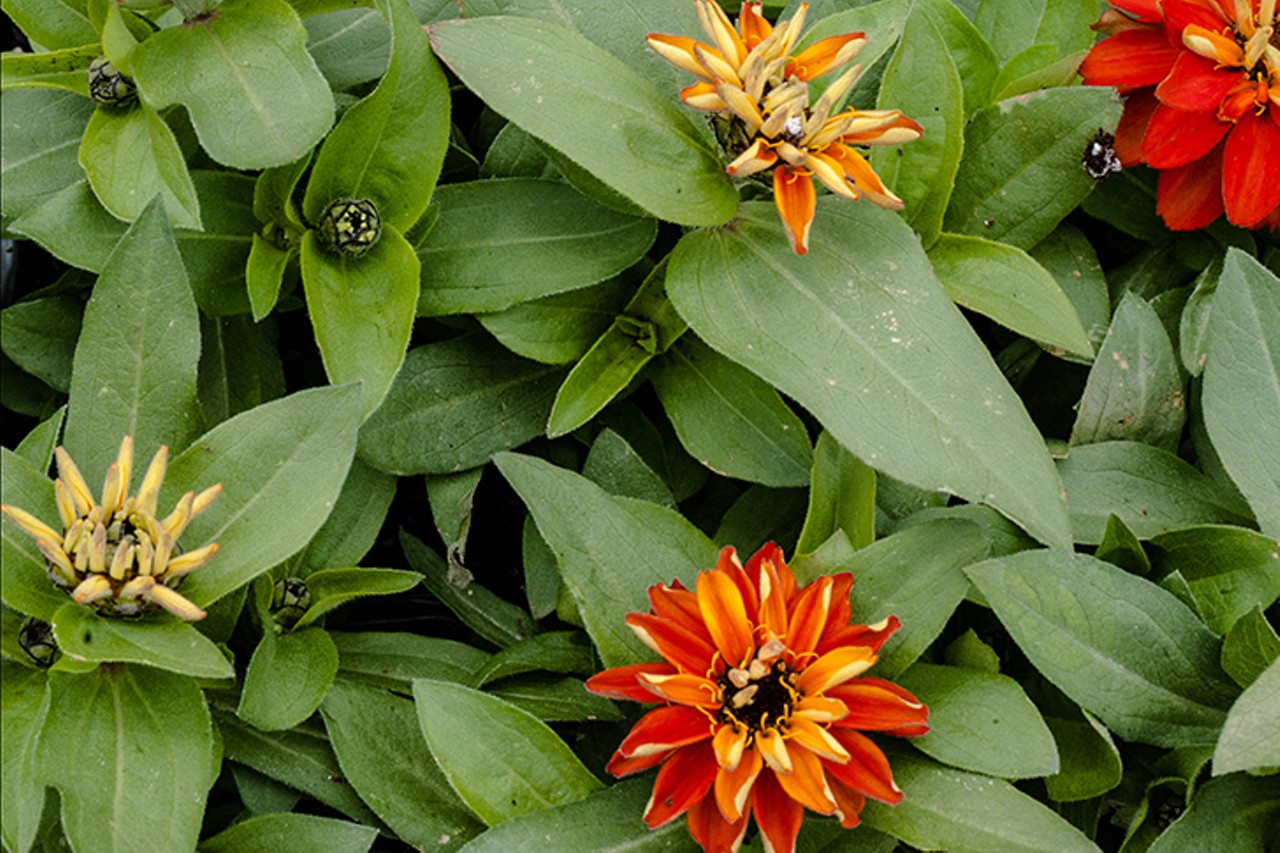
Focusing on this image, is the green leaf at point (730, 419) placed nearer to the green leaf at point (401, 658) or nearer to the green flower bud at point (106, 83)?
the green leaf at point (401, 658)

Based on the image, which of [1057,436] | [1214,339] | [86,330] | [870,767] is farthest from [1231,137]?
[86,330]

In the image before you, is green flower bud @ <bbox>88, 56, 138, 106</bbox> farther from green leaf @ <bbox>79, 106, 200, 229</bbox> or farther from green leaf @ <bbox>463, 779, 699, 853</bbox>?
green leaf @ <bbox>463, 779, 699, 853</bbox>

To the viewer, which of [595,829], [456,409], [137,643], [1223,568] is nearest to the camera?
[137,643]

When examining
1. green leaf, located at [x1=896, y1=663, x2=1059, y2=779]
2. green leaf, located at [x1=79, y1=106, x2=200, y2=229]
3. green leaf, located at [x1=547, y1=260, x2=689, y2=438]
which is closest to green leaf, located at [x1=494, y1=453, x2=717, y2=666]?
green leaf, located at [x1=547, y1=260, x2=689, y2=438]

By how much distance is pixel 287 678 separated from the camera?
3.36 ft

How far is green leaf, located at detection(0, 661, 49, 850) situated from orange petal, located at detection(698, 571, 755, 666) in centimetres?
44

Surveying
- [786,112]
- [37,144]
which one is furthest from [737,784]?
[37,144]

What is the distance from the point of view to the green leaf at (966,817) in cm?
89

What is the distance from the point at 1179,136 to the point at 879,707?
549 mm

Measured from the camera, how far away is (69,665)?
871 millimetres

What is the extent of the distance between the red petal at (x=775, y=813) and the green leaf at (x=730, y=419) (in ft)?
1.00

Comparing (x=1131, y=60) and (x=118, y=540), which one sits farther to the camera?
(x=1131, y=60)

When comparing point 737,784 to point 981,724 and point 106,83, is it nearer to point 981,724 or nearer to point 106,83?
point 981,724

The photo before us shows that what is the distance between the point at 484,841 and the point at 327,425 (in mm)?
306
